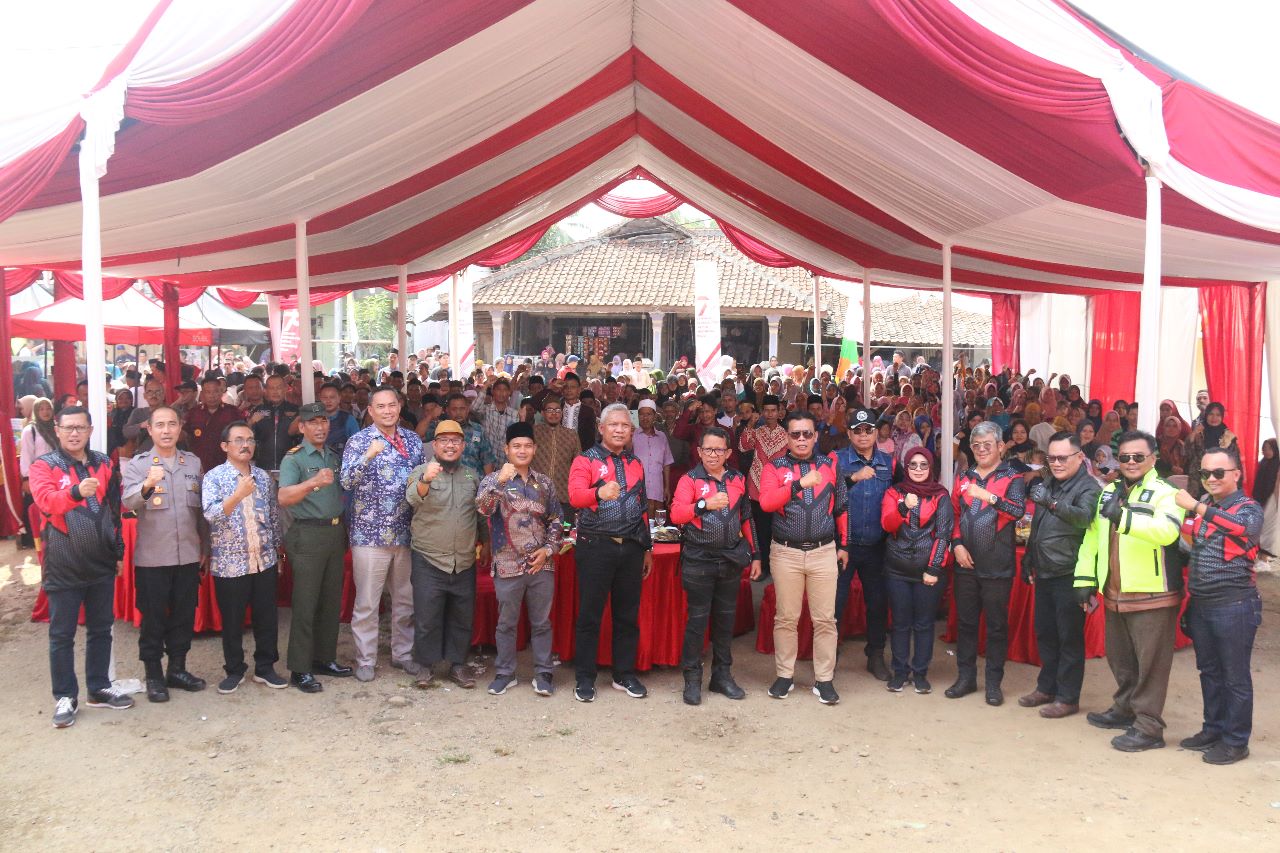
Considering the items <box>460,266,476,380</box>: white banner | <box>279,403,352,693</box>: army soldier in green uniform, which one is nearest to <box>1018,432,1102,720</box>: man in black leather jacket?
<box>279,403,352,693</box>: army soldier in green uniform

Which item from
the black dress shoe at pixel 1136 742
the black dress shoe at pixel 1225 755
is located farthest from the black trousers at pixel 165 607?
the black dress shoe at pixel 1225 755

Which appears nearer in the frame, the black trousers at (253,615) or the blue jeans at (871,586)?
the black trousers at (253,615)

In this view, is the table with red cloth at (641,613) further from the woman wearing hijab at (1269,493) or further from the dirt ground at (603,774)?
the woman wearing hijab at (1269,493)

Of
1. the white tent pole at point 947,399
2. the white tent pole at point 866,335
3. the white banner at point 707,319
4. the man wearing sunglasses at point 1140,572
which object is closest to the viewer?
the man wearing sunglasses at point 1140,572

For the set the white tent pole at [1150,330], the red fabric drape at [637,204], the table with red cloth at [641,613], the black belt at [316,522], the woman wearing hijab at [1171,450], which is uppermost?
the red fabric drape at [637,204]

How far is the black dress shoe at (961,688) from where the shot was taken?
4.54 m

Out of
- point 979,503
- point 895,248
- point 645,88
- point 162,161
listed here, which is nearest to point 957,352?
point 895,248

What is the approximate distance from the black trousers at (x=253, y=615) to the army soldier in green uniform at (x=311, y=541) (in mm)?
120

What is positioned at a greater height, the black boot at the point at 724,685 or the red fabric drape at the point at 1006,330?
the red fabric drape at the point at 1006,330

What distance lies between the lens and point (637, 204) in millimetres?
12773

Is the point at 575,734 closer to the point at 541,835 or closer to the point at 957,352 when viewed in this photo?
the point at 541,835

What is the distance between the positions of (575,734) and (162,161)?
3.29 m

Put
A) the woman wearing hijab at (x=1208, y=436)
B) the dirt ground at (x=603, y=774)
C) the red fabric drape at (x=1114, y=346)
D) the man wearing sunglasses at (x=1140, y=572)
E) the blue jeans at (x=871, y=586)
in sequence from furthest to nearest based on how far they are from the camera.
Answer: the red fabric drape at (x=1114, y=346)
the woman wearing hijab at (x=1208, y=436)
the blue jeans at (x=871, y=586)
the man wearing sunglasses at (x=1140, y=572)
the dirt ground at (x=603, y=774)

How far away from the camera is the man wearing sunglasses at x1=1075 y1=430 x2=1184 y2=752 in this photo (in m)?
3.77
